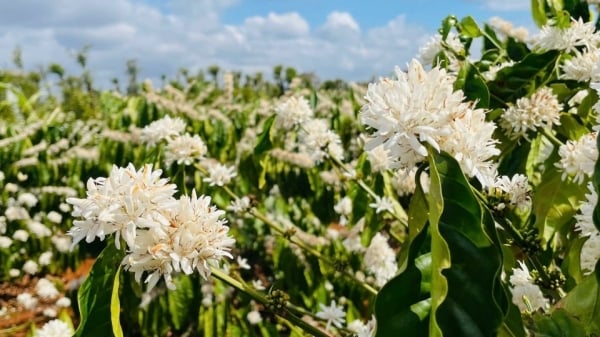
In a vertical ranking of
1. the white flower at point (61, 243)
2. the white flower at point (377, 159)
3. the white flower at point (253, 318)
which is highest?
the white flower at point (377, 159)

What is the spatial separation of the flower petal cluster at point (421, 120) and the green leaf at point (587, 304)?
19cm

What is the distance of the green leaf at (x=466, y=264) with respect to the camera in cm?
67

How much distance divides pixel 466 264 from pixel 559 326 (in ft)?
0.71

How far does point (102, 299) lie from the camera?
0.92m

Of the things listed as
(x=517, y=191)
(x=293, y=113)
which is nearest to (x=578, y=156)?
(x=517, y=191)

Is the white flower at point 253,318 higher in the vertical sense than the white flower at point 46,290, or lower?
higher

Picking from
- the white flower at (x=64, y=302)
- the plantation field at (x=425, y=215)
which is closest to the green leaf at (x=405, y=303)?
the plantation field at (x=425, y=215)

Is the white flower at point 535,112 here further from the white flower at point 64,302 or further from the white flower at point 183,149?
the white flower at point 64,302

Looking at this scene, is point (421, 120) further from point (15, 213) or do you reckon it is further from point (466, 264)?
point (15, 213)

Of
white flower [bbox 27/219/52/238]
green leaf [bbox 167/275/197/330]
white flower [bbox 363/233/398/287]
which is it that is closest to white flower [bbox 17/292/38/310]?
white flower [bbox 27/219/52/238]

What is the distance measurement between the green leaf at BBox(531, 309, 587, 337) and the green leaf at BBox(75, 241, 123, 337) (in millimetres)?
536

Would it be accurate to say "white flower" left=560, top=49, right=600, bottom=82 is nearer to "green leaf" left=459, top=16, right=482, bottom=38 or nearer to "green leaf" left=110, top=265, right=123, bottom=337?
"green leaf" left=459, top=16, right=482, bottom=38

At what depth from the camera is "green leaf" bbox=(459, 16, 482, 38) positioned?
1.61m

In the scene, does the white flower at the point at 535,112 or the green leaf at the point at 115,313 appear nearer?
the green leaf at the point at 115,313
